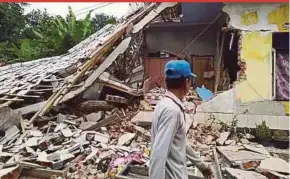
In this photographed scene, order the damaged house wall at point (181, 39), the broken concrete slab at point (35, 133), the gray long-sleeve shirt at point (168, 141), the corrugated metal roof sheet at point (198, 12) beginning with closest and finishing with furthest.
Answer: the gray long-sleeve shirt at point (168, 141), the broken concrete slab at point (35, 133), the corrugated metal roof sheet at point (198, 12), the damaged house wall at point (181, 39)

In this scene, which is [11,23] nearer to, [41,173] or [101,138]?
[101,138]

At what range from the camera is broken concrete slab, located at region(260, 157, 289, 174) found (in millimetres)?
4936

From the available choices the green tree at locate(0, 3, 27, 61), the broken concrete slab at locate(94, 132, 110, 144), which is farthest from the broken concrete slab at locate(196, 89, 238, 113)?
the green tree at locate(0, 3, 27, 61)

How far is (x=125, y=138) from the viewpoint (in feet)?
22.1

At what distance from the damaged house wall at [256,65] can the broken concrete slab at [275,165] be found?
73.3 inches

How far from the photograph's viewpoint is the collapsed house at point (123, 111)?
5.48 metres

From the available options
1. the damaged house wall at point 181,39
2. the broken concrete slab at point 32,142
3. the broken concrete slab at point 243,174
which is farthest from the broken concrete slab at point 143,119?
the damaged house wall at point 181,39

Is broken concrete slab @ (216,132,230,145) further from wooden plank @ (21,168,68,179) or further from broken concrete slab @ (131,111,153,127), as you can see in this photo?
wooden plank @ (21,168,68,179)

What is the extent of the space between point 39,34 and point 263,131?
13148mm

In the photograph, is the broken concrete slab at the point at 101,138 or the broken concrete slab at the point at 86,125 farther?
the broken concrete slab at the point at 86,125

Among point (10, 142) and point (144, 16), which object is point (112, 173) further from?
point (144, 16)

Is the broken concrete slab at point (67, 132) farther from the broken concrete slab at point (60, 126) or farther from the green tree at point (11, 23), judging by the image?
the green tree at point (11, 23)

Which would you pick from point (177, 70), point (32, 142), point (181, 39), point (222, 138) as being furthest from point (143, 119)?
point (177, 70)

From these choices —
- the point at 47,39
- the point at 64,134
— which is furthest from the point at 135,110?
the point at 47,39
